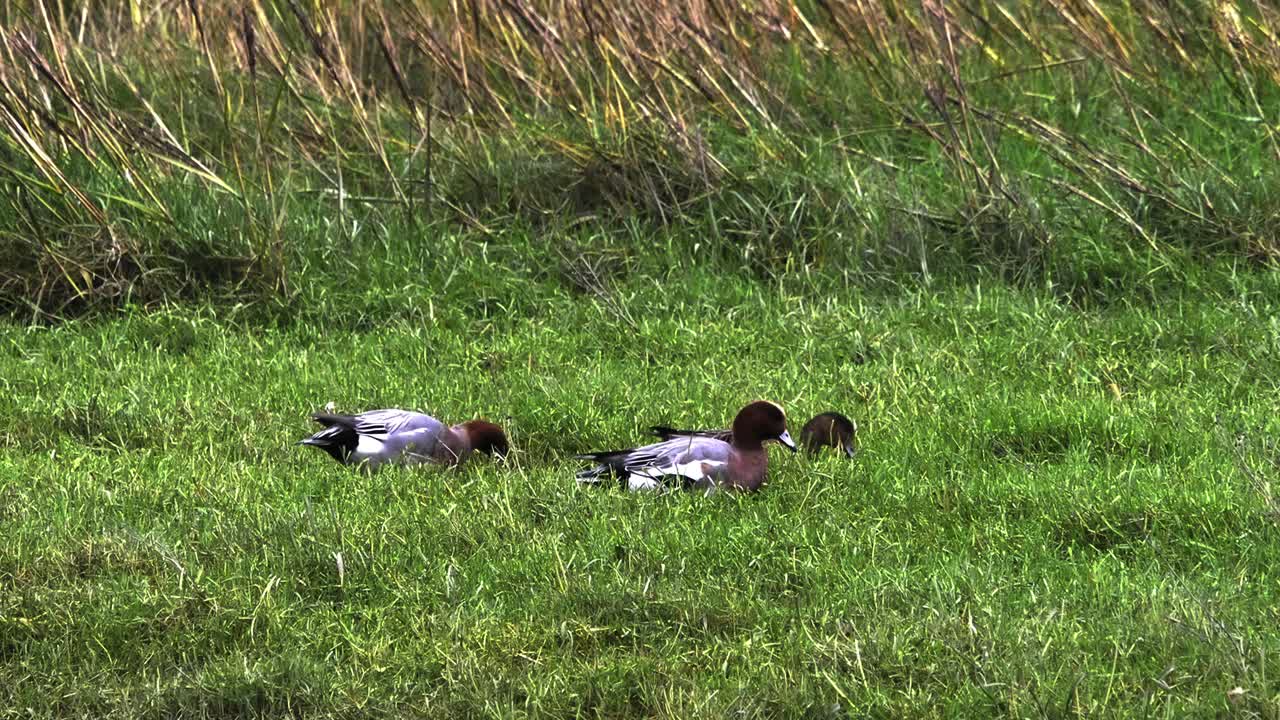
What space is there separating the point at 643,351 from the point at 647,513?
1.87m

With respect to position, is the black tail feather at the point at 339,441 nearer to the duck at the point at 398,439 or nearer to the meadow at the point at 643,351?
the duck at the point at 398,439

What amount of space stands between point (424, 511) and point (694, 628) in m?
1.04

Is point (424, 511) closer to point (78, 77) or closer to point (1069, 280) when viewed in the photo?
point (1069, 280)

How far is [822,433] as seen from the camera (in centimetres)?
521

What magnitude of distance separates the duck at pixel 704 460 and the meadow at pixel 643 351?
0.09 meters

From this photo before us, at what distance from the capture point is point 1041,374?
19.7ft

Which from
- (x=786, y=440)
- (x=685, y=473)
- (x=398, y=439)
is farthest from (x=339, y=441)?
(x=786, y=440)

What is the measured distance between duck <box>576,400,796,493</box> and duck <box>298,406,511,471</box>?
0.37 metres

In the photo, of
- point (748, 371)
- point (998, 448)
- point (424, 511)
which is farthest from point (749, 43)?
point (424, 511)

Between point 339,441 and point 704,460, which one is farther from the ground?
point 704,460

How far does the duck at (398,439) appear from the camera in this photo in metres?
5.09

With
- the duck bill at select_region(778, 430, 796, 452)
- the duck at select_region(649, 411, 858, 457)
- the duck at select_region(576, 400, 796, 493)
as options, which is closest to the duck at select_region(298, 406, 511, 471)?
the duck at select_region(576, 400, 796, 493)

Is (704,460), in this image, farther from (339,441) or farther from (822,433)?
(339,441)

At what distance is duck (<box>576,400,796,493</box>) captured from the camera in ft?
15.9
